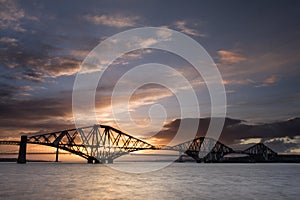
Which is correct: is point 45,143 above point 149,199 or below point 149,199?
above

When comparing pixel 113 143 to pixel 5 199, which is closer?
Answer: pixel 5 199

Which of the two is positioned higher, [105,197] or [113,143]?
[113,143]

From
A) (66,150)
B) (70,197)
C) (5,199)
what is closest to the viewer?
(5,199)

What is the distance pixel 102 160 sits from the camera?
17888cm

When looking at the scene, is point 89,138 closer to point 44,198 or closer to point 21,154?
point 21,154

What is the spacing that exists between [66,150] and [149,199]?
137029mm

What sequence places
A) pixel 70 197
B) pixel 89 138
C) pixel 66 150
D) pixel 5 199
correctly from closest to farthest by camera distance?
pixel 5 199
pixel 70 197
pixel 66 150
pixel 89 138

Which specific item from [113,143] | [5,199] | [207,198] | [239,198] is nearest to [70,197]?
[5,199]

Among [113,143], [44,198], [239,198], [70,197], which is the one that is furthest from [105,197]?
[113,143]

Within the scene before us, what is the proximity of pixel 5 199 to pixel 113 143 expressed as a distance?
149 m

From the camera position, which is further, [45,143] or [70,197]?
[45,143]

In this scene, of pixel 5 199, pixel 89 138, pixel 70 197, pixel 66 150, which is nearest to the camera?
pixel 5 199

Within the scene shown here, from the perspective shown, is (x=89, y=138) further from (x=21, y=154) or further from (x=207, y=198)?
(x=207, y=198)

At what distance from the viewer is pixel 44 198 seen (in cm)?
3466
